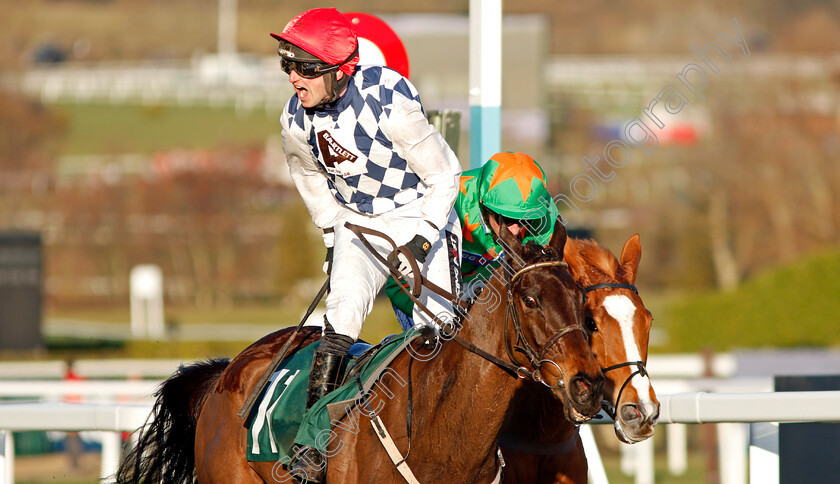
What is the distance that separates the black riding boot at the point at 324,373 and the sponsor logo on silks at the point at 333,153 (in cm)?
56

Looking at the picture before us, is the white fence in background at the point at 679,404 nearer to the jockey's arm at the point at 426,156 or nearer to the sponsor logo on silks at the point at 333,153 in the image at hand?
the jockey's arm at the point at 426,156

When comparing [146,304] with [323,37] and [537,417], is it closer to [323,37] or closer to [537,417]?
[537,417]

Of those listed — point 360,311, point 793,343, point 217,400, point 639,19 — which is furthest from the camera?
point 639,19

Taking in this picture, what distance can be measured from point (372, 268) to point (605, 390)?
0.85 meters

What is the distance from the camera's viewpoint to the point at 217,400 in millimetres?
3953

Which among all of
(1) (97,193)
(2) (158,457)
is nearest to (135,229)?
(1) (97,193)

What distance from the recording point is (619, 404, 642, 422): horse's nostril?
3074 mm

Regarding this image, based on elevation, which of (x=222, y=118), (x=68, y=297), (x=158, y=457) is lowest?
(x=158, y=457)

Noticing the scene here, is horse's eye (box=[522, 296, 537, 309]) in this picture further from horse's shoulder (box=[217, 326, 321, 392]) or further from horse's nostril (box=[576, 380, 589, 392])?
horse's shoulder (box=[217, 326, 321, 392])

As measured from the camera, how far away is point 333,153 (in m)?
3.57

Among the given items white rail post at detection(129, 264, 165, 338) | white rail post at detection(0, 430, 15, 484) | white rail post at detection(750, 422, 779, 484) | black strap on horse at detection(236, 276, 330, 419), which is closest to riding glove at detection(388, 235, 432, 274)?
black strap on horse at detection(236, 276, 330, 419)

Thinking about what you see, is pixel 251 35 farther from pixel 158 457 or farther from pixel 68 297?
pixel 158 457

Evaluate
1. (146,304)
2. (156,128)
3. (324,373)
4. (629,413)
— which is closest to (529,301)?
(629,413)

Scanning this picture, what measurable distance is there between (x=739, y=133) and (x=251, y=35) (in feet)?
80.8
